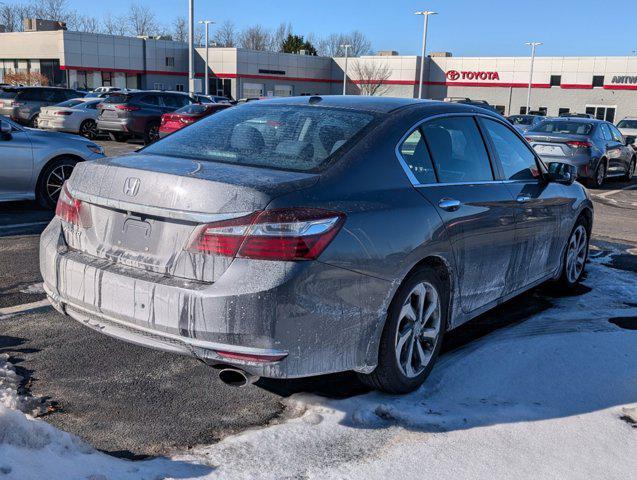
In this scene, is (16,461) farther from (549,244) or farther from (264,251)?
(549,244)

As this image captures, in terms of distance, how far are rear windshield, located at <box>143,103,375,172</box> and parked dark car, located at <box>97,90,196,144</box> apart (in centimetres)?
1899

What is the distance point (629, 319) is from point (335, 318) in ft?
10.5

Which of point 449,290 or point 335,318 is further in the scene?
point 449,290

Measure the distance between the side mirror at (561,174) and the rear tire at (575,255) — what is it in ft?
1.86

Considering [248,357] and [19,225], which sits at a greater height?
[248,357]

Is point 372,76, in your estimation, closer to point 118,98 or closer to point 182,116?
point 118,98

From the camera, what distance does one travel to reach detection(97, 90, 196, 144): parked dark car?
22.3 meters

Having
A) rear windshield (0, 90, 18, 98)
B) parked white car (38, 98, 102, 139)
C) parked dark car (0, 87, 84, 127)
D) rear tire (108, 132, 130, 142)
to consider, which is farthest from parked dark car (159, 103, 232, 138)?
rear windshield (0, 90, 18, 98)

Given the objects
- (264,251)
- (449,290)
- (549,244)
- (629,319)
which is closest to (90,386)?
(264,251)

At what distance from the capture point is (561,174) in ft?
18.3

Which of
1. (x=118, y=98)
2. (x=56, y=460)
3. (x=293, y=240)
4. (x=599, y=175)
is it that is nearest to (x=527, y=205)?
(x=293, y=240)

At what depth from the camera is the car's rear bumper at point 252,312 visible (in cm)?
301

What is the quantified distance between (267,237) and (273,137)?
105cm

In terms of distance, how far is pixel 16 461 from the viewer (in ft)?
8.88
